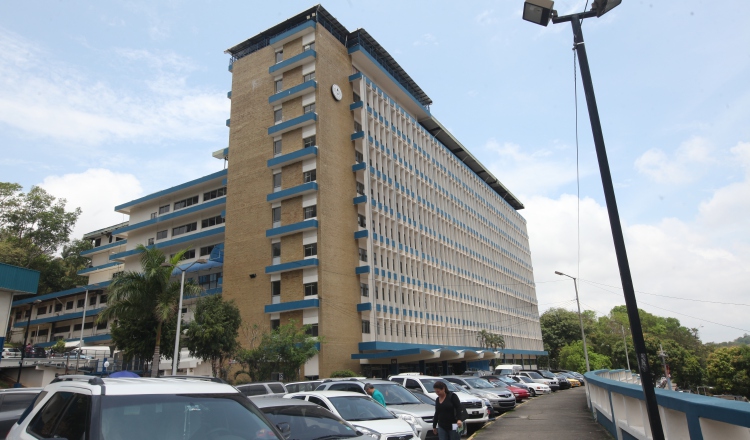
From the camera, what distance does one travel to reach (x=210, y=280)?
48938mm

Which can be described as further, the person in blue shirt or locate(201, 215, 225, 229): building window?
locate(201, 215, 225, 229): building window

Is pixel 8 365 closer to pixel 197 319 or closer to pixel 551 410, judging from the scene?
pixel 197 319

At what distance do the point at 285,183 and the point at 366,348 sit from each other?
14.8 meters

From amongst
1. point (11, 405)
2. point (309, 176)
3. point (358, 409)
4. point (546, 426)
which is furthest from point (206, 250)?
point (358, 409)

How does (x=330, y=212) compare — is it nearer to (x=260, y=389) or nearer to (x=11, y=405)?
(x=260, y=389)

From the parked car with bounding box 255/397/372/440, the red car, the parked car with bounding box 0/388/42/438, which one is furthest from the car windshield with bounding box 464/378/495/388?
the parked car with bounding box 0/388/42/438

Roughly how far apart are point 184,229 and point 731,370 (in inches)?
2397

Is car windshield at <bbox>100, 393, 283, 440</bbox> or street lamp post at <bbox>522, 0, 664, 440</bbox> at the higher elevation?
street lamp post at <bbox>522, 0, 664, 440</bbox>

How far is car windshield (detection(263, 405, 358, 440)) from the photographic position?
7500 mm

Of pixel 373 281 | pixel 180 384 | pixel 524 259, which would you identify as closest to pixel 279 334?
pixel 373 281

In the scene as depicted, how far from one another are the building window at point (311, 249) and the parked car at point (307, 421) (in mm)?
30734

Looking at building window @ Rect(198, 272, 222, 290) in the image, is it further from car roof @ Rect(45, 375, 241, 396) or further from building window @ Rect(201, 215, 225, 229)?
car roof @ Rect(45, 375, 241, 396)

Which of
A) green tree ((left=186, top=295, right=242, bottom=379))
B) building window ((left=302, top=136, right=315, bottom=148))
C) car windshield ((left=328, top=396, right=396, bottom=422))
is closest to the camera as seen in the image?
car windshield ((left=328, top=396, right=396, bottom=422))

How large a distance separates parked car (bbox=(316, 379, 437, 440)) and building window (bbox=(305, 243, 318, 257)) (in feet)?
80.2
